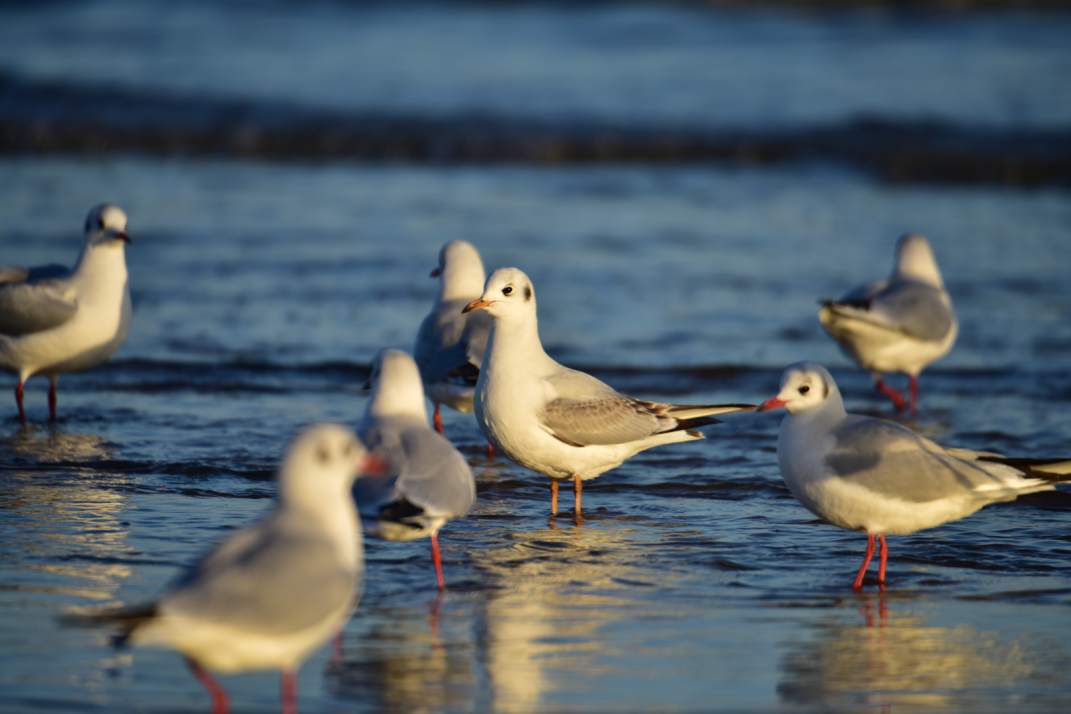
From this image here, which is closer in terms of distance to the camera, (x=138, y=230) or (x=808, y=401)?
(x=808, y=401)

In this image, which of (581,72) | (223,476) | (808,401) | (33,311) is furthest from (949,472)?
(581,72)

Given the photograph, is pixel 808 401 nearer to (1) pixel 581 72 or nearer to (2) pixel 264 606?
(2) pixel 264 606

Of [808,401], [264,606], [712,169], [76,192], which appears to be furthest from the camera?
[712,169]

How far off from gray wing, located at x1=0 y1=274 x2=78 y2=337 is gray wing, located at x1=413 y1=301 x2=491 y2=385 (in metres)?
2.30

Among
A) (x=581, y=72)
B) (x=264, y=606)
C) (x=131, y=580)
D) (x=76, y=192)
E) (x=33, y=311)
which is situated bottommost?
(x=131, y=580)

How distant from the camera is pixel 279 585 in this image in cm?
352

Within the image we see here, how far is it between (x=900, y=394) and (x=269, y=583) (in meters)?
6.85

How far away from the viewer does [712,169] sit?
18453 mm

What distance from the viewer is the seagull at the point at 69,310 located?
7.80m

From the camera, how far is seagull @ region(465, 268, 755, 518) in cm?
618

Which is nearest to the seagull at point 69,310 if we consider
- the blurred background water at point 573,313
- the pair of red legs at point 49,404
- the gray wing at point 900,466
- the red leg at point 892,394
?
the pair of red legs at point 49,404

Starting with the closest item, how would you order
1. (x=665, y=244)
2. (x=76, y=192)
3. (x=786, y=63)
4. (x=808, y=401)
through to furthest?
1. (x=808, y=401)
2. (x=665, y=244)
3. (x=76, y=192)
4. (x=786, y=63)

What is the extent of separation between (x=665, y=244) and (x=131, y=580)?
9.03 m

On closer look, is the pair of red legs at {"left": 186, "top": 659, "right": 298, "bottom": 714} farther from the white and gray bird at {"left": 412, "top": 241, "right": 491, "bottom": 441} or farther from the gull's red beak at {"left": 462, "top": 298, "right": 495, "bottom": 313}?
the white and gray bird at {"left": 412, "top": 241, "right": 491, "bottom": 441}
